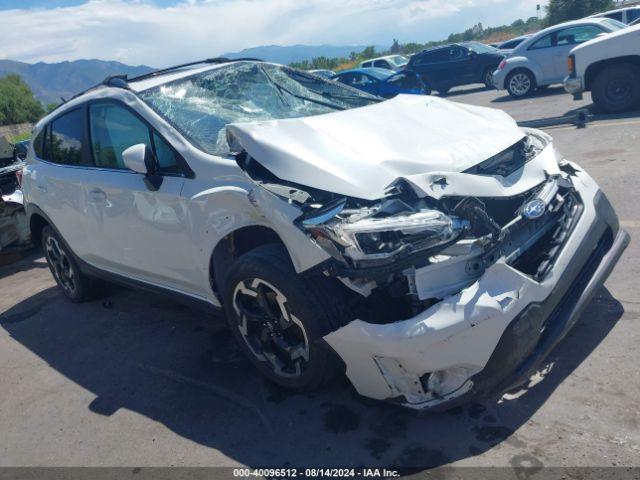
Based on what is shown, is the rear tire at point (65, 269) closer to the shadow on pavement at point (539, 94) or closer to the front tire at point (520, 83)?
the shadow on pavement at point (539, 94)

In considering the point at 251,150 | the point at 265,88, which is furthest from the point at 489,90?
the point at 251,150

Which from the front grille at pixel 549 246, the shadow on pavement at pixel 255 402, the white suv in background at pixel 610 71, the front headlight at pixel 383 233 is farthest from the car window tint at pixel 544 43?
the front headlight at pixel 383 233

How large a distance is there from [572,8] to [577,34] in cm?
2861

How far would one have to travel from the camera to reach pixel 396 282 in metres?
2.75

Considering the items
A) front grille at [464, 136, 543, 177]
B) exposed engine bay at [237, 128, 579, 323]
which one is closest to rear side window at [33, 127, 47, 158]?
exposed engine bay at [237, 128, 579, 323]

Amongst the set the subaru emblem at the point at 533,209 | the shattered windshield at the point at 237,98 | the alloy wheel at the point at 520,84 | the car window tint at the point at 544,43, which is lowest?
the alloy wheel at the point at 520,84

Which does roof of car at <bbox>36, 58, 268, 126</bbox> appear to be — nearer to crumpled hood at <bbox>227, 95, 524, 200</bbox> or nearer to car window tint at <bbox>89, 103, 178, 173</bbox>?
car window tint at <bbox>89, 103, 178, 173</bbox>

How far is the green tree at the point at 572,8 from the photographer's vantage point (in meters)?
37.5

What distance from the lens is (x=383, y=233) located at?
8.96ft

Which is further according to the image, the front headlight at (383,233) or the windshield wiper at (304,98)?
the windshield wiper at (304,98)

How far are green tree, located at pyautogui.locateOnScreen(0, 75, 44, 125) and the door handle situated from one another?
5127cm

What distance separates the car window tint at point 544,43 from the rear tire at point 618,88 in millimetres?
5683

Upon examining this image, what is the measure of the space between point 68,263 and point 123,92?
Result: 78.9 inches

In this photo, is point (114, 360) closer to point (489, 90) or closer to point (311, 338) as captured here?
point (311, 338)
